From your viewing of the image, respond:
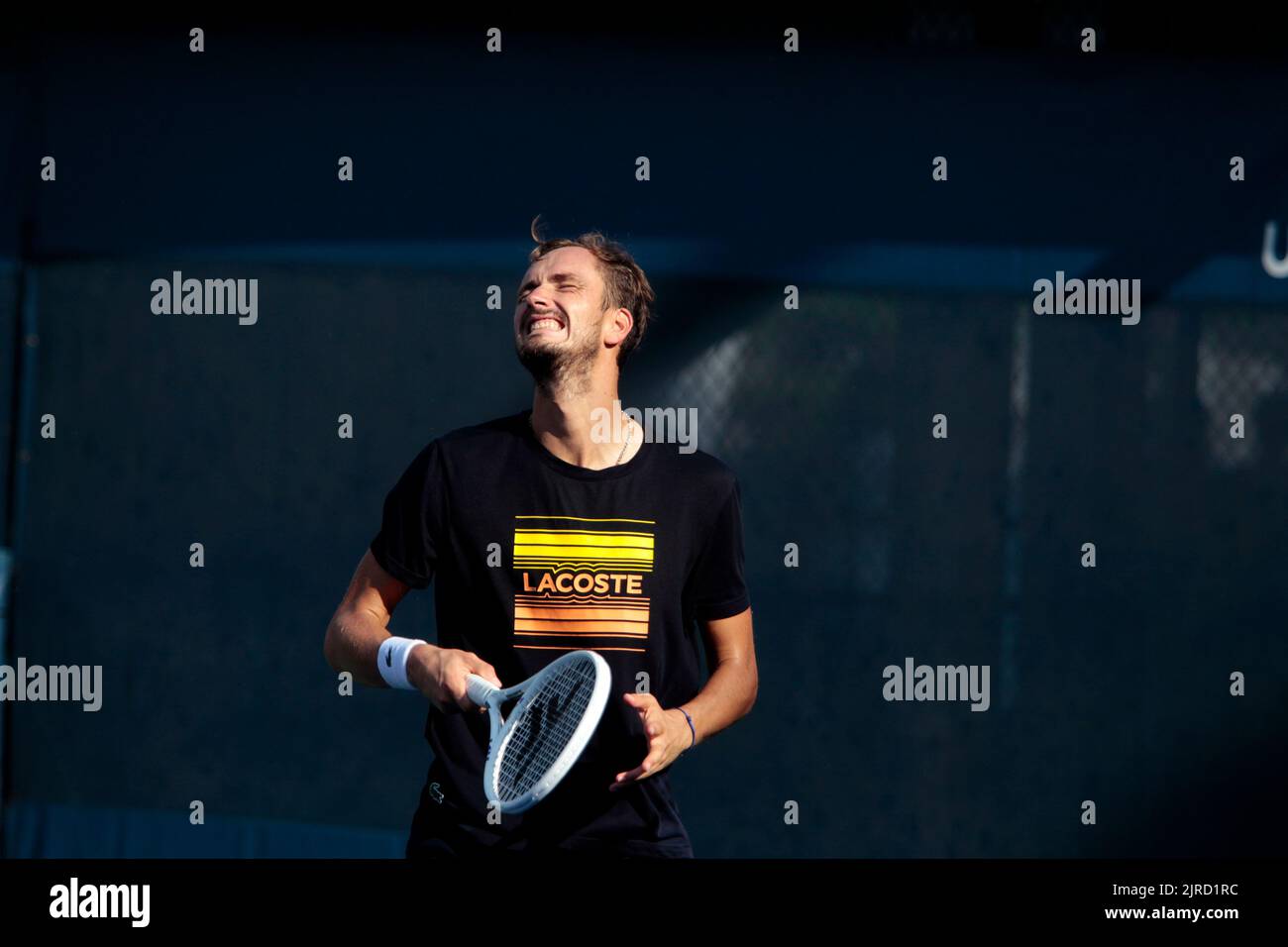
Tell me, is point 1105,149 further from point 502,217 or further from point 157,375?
point 157,375

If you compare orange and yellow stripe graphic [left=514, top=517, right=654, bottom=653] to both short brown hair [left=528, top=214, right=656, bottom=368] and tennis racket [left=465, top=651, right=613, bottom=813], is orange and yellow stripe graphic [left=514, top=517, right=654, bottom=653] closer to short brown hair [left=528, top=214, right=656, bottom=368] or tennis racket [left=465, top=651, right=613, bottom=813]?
tennis racket [left=465, top=651, right=613, bottom=813]

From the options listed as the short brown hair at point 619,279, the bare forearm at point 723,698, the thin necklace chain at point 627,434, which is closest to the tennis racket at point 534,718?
the bare forearm at point 723,698

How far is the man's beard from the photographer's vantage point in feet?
10.5

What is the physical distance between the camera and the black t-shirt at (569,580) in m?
3.00

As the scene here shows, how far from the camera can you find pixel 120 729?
4805mm

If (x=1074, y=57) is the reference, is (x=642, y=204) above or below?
below

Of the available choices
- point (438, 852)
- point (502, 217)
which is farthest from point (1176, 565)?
point (438, 852)

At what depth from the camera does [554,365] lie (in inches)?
127

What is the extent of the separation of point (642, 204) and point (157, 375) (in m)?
1.71

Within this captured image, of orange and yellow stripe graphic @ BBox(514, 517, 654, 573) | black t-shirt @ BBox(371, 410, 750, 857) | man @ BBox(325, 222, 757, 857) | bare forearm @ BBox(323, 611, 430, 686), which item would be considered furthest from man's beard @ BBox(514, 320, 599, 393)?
bare forearm @ BBox(323, 611, 430, 686)

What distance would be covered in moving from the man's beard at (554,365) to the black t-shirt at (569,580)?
115 mm

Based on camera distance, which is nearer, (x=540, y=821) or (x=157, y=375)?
(x=540, y=821)

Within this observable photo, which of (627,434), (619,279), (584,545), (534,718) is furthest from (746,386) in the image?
(534,718)

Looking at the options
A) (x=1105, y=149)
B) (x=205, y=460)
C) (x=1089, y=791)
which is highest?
(x=1105, y=149)
